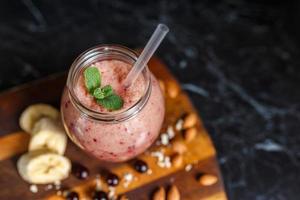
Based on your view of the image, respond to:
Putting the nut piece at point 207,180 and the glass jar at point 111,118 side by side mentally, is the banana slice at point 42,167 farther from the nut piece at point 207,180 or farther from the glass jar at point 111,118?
the nut piece at point 207,180

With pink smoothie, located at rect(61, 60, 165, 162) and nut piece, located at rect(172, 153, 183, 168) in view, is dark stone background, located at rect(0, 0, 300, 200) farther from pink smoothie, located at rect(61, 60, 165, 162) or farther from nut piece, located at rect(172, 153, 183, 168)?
pink smoothie, located at rect(61, 60, 165, 162)

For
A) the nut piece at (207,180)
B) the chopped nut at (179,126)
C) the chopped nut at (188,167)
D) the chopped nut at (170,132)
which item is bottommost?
the nut piece at (207,180)

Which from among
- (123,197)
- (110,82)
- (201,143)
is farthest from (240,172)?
(110,82)

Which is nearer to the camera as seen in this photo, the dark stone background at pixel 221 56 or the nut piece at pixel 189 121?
the nut piece at pixel 189 121

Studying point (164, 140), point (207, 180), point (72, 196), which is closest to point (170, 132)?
point (164, 140)

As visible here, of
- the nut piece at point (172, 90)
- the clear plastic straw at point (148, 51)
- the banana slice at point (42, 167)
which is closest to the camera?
the clear plastic straw at point (148, 51)

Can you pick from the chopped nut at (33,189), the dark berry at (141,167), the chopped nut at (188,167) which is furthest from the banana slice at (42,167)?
the chopped nut at (188,167)

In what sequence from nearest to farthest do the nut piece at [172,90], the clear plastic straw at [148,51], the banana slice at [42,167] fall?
the clear plastic straw at [148,51], the banana slice at [42,167], the nut piece at [172,90]

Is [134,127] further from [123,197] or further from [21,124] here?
[21,124]

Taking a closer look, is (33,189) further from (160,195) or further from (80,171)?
(160,195)
